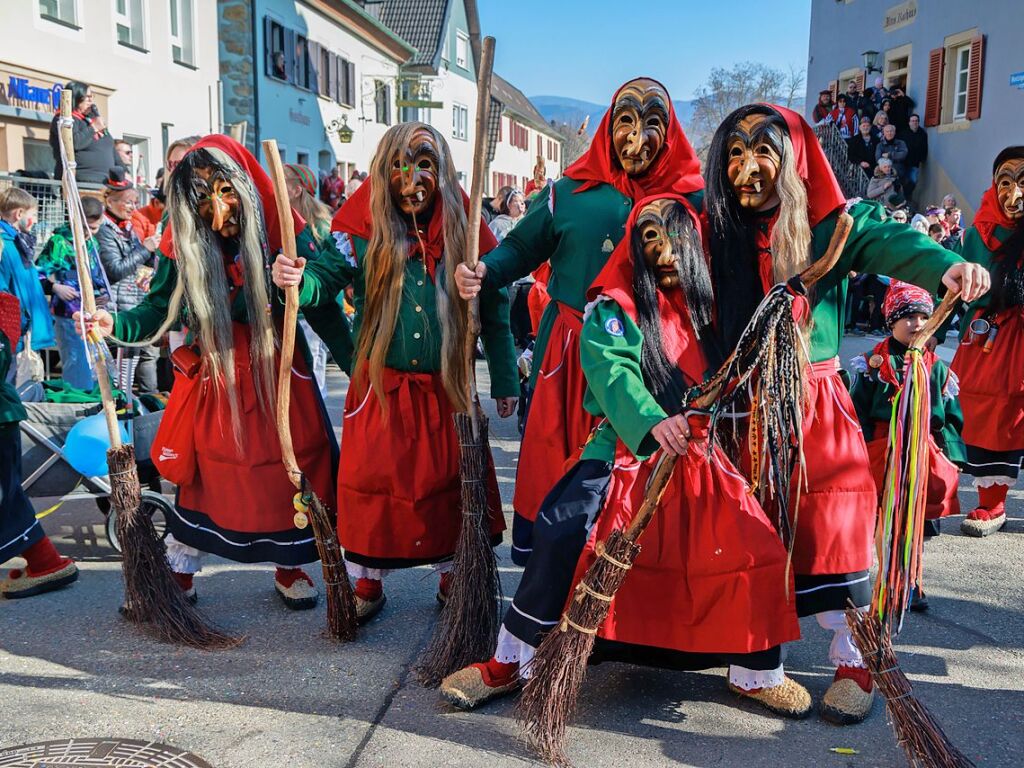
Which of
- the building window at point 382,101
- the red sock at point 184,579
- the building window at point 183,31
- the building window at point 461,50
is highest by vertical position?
the building window at point 461,50

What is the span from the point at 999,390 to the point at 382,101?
2572cm

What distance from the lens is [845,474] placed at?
2.99m

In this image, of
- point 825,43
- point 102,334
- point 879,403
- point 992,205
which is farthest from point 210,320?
point 825,43

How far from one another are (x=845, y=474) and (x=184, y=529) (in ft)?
8.45

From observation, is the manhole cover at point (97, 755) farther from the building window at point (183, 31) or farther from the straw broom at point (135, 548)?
the building window at point (183, 31)

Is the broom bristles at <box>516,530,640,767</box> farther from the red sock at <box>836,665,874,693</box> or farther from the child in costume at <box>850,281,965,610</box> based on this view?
the child in costume at <box>850,281,965,610</box>

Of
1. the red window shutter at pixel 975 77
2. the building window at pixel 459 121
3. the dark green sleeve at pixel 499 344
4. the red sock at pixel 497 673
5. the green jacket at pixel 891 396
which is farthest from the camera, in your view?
the building window at pixel 459 121

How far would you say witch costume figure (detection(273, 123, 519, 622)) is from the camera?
3.67 metres

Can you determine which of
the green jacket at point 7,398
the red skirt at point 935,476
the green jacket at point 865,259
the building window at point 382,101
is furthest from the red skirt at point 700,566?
the building window at point 382,101

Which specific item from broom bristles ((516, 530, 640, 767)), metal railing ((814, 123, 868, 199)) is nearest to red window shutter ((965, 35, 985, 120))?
metal railing ((814, 123, 868, 199))

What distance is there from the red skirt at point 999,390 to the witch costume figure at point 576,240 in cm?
238

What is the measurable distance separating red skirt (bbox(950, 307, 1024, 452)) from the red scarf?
1.18 feet

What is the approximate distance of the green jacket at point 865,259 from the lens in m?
2.83

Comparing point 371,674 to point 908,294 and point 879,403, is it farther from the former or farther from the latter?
point 908,294
